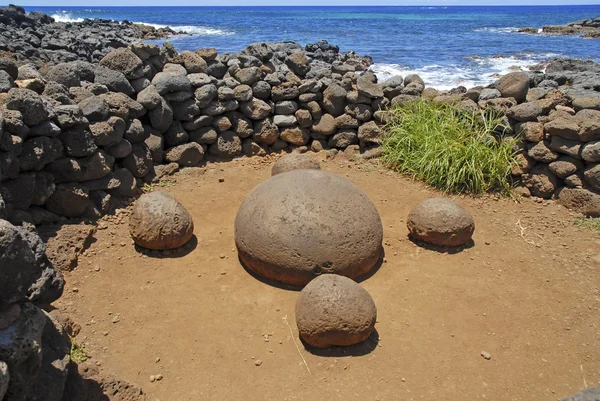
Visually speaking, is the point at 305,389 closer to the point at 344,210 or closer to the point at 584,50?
the point at 344,210

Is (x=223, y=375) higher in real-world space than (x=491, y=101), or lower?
lower

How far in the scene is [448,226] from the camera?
546 cm

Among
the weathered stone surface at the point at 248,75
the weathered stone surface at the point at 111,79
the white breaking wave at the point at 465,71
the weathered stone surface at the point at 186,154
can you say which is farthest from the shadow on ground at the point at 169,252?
the white breaking wave at the point at 465,71

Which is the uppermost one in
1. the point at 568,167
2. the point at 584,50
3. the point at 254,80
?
the point at 254,80

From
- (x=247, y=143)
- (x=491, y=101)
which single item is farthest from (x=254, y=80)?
(x=491, y=101)

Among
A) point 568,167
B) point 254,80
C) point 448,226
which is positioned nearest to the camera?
point 448,226

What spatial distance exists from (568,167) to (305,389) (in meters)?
4.99

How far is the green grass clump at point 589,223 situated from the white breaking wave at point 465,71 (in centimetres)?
904

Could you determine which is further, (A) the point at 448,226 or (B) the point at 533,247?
(B) the point at 533,247

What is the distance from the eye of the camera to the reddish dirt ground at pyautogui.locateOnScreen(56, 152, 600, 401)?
3850 millimetres

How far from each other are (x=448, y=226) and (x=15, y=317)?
4345mm

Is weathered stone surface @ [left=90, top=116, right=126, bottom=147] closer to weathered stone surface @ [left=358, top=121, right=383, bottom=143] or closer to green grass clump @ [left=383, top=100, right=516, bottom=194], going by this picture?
weathered stone surface @ [left=358, top=121, right=383, bottom=143]

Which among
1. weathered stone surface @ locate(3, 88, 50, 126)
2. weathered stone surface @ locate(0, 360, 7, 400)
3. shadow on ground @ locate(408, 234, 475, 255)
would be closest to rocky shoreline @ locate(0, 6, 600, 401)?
weathered stone surface @ locate(3, 88, 50, 126)

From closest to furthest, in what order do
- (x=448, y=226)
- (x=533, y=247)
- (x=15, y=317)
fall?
(x=15, y=317)
(x=448, y=226)
(x=533, y=247)
